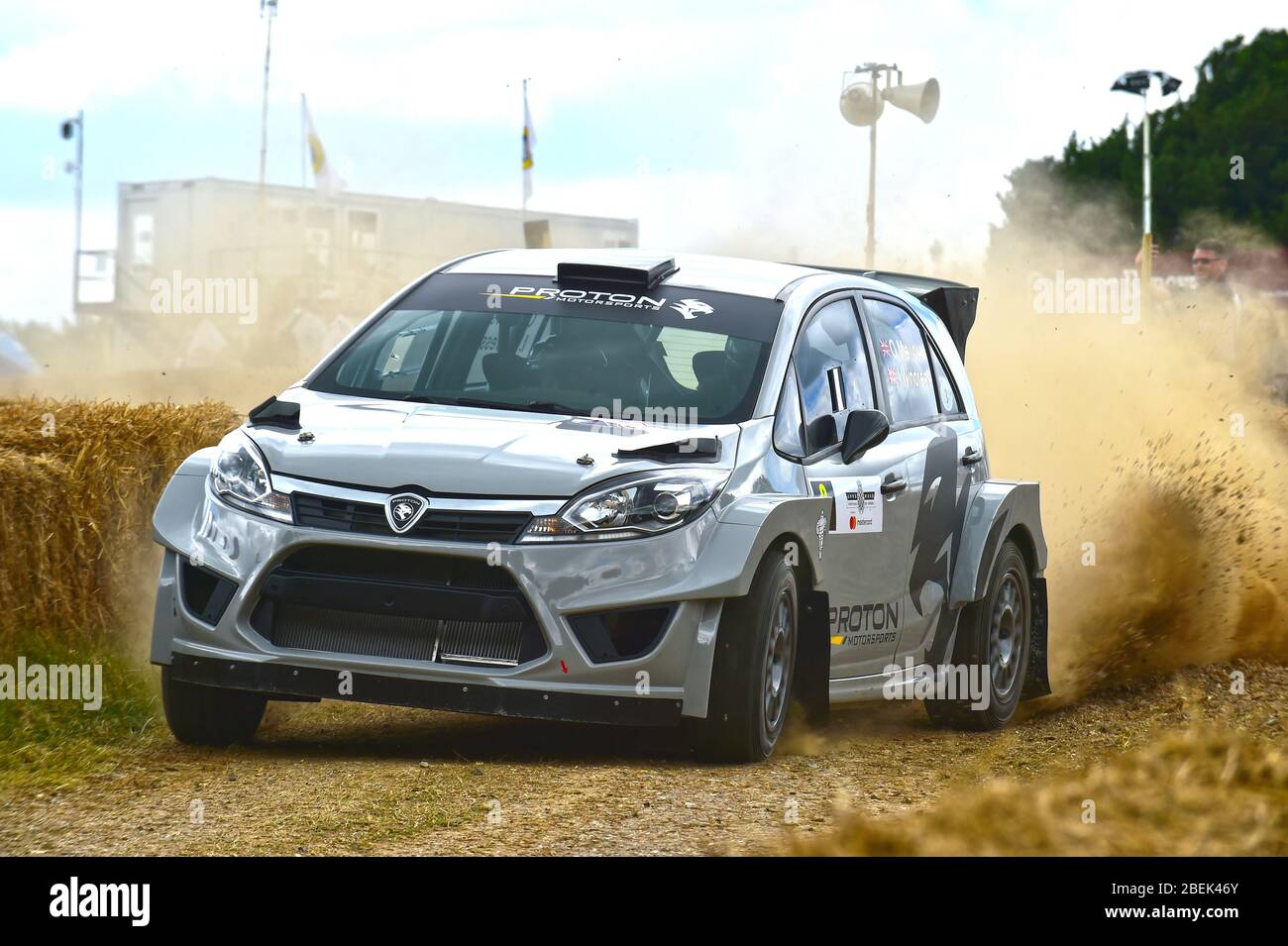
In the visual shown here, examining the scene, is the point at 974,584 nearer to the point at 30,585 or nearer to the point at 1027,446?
the point at 30,585

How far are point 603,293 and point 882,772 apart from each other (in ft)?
7.45

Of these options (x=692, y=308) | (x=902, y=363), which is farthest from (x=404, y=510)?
(x=902, y=363)

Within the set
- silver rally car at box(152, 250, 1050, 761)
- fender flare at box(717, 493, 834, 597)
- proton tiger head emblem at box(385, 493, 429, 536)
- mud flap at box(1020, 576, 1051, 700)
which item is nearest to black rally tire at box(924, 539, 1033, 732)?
mud flap at box(1020, 576, 1051, 700)

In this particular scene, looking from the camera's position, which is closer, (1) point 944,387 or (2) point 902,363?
(2) point 902,363

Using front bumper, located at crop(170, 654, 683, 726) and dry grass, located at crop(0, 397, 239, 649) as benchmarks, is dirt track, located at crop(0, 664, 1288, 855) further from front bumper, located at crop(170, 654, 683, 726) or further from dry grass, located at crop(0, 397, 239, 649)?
dry grass, located at crop(0, 397, 239, 649)

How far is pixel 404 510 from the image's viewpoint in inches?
261

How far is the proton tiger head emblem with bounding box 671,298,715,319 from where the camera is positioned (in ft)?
25.6

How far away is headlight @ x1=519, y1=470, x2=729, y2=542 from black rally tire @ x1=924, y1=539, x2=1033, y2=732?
2717 millimetres

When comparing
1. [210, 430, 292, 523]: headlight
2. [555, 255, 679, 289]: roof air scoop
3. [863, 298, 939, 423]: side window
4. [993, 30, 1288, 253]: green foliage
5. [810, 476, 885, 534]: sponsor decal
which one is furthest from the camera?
[993, 30, 1288, 253]: green foliage

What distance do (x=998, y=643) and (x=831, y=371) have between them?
2.08 meters

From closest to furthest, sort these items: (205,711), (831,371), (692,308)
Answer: (205,711)
(692,308)
(831,371)

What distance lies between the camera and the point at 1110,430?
17219 mm

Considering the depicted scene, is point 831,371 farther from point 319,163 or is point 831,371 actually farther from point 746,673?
point 319,163

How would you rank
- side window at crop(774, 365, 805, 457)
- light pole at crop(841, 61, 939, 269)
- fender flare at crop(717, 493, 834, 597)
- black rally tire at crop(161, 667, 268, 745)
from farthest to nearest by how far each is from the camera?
light pole at crop(841, 61, 939, 269) < side window at crop(774, 365, 805, 457) < black rally tire at crop(161, 667, 268, 745) < fender flare at crop(717, 493, 834, 597)
